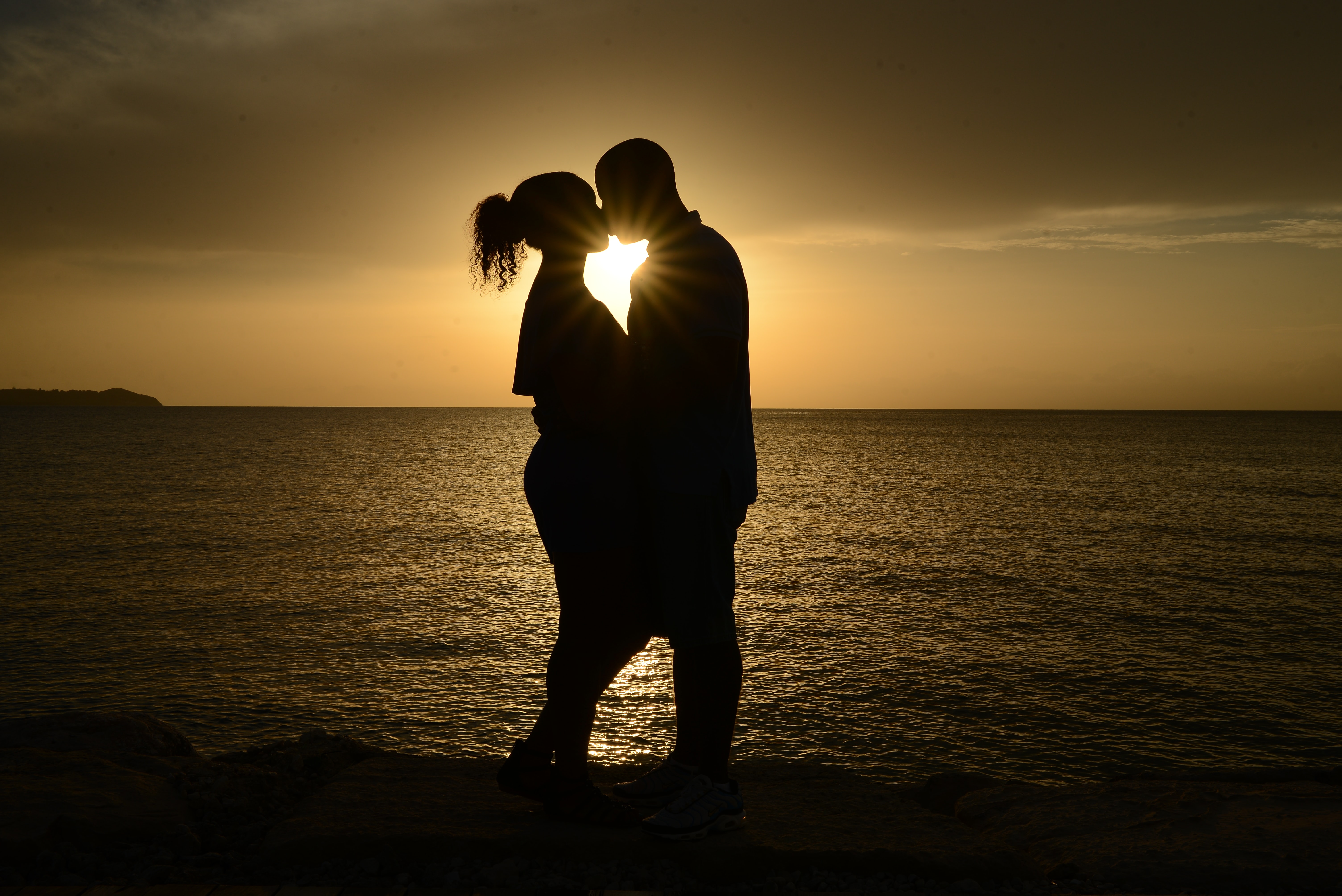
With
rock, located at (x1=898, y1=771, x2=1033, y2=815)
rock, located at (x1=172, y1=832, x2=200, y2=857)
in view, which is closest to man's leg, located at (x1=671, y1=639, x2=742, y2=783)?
rock, located at (x1=172, y1=832, x2=200, y2=857)

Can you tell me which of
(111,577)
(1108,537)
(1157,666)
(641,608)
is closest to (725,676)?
(641,608)

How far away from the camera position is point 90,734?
5.27 metres

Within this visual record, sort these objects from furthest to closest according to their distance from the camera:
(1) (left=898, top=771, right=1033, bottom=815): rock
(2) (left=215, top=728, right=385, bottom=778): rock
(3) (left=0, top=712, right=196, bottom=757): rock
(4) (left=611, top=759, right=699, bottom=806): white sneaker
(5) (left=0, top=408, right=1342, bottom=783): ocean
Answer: (5) (left=0, top=408, right=1342, bottom=783): ocean, (1) (left=898, top=771, right=1033, bottom=815): rock, (3) (left=0, top=712, right=196, bottom=757): rock, (2) (left=215, top=728, right=385, bottom=778): rock, (4) (left=611, top=759, right=699, bottom=806): white sneaker

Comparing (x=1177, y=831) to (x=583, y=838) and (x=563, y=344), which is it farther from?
(x=563, y=344)

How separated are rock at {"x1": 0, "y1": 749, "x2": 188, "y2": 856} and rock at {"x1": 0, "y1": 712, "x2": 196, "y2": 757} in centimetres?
81

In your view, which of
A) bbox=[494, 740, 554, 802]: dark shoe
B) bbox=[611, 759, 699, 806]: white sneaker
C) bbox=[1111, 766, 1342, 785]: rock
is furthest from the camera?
bbox=[1111, 766, 1342, 785]: rock

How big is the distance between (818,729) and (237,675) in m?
8.01

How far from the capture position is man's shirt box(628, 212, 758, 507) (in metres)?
2.95

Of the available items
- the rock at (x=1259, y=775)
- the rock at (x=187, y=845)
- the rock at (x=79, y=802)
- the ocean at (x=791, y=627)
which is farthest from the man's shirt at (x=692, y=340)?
the ocean at (x=791, y=627)

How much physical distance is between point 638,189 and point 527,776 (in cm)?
236

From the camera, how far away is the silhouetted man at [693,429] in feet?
9.73

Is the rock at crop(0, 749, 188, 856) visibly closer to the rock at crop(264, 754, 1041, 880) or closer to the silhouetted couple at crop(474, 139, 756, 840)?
the rock at crop(264, 754, 1041, 880)

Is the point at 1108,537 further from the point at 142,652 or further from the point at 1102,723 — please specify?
the point at 142,652

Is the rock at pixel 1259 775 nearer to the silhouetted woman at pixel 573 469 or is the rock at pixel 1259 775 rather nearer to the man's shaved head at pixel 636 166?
the silhouetted woman at pixel 573 469
